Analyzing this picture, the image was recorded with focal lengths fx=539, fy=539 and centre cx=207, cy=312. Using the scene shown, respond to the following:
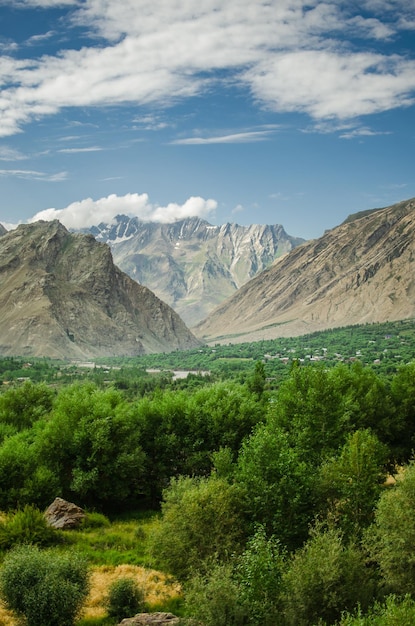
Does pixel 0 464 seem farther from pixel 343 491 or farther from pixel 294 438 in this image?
pixel 343 491

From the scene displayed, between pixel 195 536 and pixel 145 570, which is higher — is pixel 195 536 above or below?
above

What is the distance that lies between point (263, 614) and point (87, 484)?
2581 centimetres

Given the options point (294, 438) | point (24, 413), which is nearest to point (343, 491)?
point (294, 438)

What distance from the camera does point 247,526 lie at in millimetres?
30438

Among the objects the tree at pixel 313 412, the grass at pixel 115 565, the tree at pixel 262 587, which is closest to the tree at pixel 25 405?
the grass at pixel 115 565

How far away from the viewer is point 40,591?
24.0 metres

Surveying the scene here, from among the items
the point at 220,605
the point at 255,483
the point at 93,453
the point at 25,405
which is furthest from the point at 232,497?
the point at 25,405

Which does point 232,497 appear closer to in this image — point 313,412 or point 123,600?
point 123,600

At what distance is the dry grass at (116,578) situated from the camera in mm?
27656

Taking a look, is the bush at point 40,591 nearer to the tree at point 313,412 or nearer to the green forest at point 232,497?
the green forest at point 232,497

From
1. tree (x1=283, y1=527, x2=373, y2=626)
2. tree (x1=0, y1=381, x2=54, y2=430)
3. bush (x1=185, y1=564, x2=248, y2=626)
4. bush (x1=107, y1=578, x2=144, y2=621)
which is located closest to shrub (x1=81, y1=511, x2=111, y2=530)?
bush (x1=107, y1=578, x2=144, y2=621)

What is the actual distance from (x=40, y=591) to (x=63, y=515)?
54.9 feet

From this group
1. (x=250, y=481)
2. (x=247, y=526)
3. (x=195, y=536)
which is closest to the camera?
(x=195, y=536)

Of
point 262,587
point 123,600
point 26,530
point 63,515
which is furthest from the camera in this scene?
point 63,515
